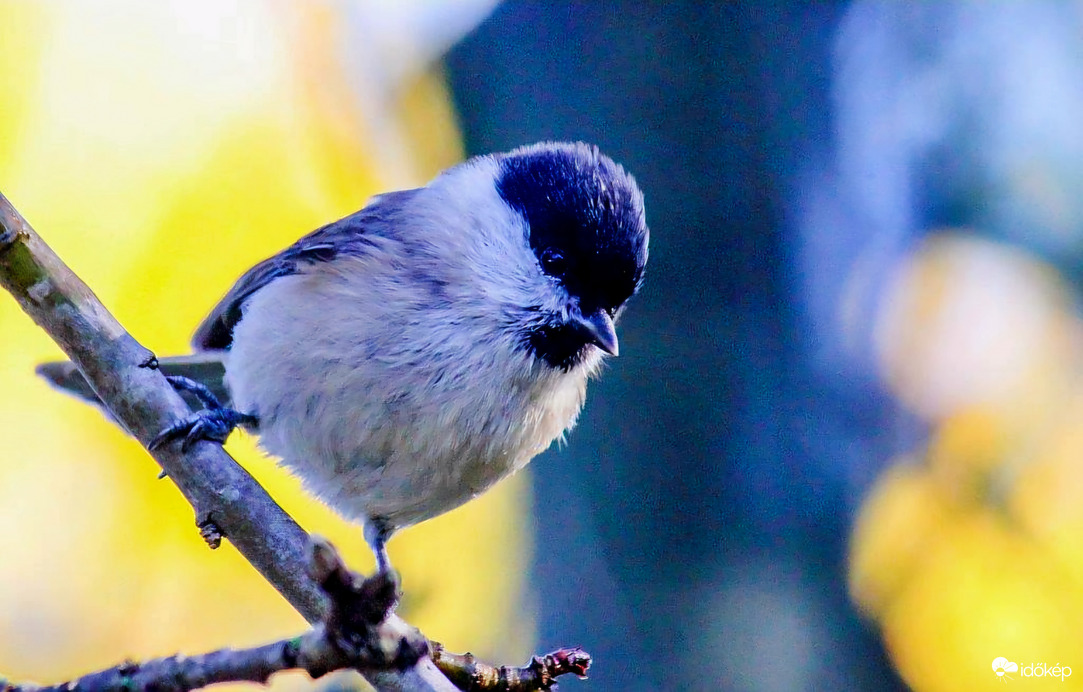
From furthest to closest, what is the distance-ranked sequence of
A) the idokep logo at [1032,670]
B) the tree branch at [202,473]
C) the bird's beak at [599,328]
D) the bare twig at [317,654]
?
1. the idokep logo at [1032,670]
2. the bird's beak at [599,328]
3. the tree branch at [202,473]
4. the bare twig at [317,654]

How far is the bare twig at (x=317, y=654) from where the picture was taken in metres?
0.53

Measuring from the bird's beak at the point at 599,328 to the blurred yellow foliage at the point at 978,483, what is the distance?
0.73 meters

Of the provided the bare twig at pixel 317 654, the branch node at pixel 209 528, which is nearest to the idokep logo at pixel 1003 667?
the bare twig at pixel 317 654

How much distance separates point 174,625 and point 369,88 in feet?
3.31


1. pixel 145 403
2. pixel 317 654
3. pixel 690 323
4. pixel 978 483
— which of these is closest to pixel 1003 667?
pixel 978 483

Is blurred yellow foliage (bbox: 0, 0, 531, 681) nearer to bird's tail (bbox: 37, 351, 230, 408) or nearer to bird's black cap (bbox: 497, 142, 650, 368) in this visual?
bird's tail (bbox: 37, 351, 230, 408)

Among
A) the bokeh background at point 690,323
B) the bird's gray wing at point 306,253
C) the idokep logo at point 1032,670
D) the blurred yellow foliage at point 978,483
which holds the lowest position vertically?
the idokep logo at point 1032,670

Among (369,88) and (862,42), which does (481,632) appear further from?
(862,42)

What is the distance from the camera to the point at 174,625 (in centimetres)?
136

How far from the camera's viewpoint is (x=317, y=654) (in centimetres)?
56

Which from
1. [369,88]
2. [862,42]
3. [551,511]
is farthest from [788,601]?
[369,88]

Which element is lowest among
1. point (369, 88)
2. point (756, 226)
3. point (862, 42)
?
point (756, 226)

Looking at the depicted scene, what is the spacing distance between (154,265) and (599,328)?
854 mm

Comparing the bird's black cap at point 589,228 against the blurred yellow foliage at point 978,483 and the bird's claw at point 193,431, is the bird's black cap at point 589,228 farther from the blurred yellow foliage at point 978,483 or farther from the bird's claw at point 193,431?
the blurred yellow foliage at point 978,483
